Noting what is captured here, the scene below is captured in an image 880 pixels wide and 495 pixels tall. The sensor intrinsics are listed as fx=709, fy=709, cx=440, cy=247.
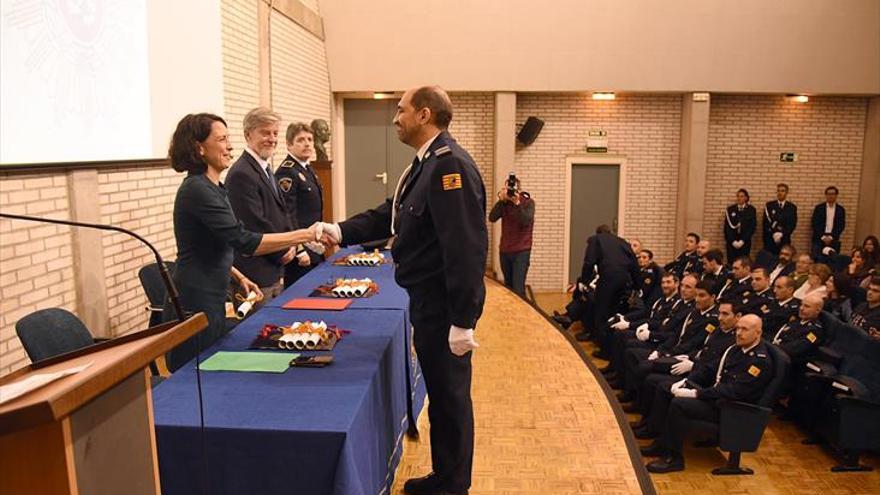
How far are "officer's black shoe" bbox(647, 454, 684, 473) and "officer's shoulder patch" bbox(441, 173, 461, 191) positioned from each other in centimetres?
332

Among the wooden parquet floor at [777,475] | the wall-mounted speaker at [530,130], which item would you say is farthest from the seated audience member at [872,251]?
the wall-mounted speaker at [530,130]

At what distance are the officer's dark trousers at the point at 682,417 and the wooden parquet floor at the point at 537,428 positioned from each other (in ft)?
2.04

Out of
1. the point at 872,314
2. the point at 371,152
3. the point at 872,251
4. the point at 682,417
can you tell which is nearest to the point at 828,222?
the point at 872,251

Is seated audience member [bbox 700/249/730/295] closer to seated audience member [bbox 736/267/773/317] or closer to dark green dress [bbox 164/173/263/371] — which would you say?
seated audience member [bbox 736/267/773/317]

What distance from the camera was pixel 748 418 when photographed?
487 cm

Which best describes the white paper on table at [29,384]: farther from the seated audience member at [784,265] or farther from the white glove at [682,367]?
the seated audience member at [784,265]

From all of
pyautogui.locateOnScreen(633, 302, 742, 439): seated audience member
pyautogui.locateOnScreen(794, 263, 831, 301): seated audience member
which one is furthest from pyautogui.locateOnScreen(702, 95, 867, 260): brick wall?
pyautogui.locateOnScreen(633, 302, 742, 439): seated audience member

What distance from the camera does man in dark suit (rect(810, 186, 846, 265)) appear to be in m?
11.2

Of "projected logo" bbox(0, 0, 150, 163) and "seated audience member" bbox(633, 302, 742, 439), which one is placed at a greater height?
"projected logo" bbox(0, 0, 150, 163)

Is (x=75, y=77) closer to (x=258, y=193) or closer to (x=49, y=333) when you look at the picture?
(x=258, y=193)

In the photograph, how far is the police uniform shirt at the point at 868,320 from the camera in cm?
573

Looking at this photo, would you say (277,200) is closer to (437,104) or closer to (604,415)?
(437,104)

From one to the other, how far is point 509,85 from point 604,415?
7393 millimetres

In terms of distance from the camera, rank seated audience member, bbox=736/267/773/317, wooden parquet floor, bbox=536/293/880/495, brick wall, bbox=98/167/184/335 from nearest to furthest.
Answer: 1. brick wall, bbox=98/167/184/335
2. wooden parquet floor, bbox=536/293/880/495
3. seated audience member, bbox=736/267/773/317
